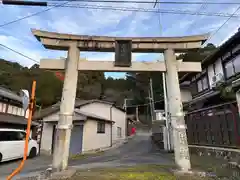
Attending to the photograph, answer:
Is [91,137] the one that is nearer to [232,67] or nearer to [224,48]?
[232,67]

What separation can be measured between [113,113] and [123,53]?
19.5 m

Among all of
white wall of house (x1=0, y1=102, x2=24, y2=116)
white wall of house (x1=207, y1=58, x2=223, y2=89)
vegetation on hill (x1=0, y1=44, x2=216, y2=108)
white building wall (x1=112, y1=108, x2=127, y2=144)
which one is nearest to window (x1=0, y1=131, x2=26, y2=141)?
white wall of house (x1=0, y1=102, x2=24, y2=116)

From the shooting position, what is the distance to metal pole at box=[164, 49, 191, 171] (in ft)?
20.2

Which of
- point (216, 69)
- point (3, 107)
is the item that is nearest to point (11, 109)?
point (3, 107)

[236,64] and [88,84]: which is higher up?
[88,84]

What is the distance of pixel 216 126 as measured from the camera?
26.8ft

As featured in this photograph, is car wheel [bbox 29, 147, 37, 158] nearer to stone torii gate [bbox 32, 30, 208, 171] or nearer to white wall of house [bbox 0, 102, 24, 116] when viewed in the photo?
white wall of house [bbox 0, 102, 24, 116]

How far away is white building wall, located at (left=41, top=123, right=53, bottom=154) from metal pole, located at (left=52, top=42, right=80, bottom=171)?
1342 centimetres

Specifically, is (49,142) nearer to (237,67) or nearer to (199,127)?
(199,127)

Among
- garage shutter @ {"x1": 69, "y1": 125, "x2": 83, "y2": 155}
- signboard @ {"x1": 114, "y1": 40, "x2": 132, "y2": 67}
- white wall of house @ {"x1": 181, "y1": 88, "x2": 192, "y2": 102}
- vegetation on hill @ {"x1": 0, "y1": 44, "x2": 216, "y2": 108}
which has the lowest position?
garage shutter @ {"x1": 69, "y1": 125, "x2": 83, "y2": 155}

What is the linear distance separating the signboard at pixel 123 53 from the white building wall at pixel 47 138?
14513 millimetres

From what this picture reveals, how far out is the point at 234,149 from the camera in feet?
22.3

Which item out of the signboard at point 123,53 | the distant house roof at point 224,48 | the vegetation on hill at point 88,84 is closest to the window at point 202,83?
the distant house roof at point 224,48

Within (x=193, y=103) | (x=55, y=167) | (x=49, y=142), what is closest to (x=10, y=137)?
(x=49, y=142)
